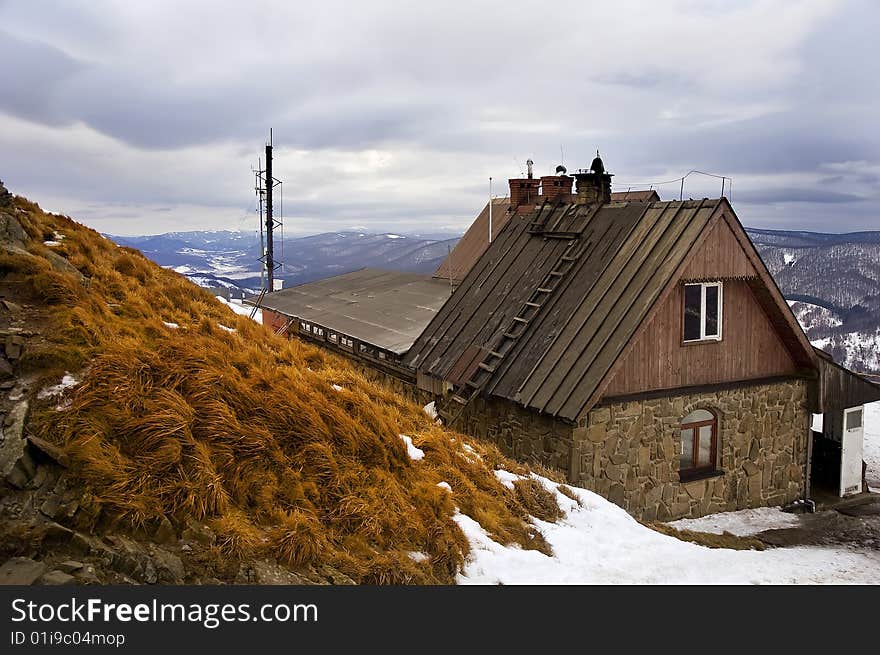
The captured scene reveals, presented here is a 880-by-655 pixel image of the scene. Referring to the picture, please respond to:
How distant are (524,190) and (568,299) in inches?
319

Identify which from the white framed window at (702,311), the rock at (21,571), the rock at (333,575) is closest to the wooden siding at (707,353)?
the white framed window at (702,311)

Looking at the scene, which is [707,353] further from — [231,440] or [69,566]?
[69,566]

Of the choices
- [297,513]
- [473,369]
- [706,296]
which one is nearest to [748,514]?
[706,296]

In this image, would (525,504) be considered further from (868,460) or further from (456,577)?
(868,460)

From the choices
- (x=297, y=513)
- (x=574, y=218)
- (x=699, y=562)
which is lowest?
(x=699, y=562)

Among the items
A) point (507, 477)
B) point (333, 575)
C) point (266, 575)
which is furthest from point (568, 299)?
point (266, 575)

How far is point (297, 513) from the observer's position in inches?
291

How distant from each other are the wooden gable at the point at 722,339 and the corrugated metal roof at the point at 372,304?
7.04 meters

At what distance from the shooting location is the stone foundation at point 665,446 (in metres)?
14.2

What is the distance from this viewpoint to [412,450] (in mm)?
10359

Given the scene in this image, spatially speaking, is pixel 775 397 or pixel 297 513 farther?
pixel 775 397

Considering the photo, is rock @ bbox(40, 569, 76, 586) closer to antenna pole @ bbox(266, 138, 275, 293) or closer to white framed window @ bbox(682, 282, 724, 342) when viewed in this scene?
white framed window @ bbox(682, 282, 724, 342)

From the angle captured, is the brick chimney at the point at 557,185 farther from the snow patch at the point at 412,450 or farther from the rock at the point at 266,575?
the rock at the point at 266,575

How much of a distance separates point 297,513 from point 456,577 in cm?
193
